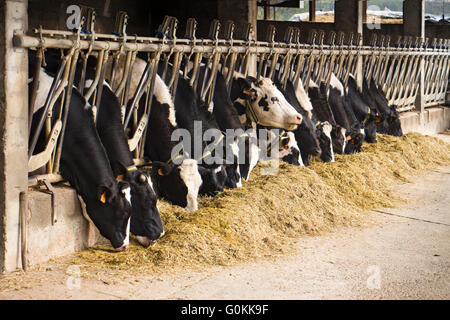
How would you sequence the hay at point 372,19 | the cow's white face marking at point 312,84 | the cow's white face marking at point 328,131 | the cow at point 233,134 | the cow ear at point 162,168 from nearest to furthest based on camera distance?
the cow ear at point 162,168 → the cow at point 233,134 → the cow's white face marking at point 328,131 → the cow's white face marking at point 312,84 → the hay at point 372,19

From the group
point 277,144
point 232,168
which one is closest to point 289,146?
point 277,144

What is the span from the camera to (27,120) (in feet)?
17.6

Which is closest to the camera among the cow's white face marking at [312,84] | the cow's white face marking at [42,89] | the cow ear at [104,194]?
the cow ear at [104,194]

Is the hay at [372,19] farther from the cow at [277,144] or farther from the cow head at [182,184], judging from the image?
the cow head at [182,184]

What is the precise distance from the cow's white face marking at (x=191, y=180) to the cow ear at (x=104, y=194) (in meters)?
1.21

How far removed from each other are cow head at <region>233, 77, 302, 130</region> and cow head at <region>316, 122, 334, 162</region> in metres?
1.14

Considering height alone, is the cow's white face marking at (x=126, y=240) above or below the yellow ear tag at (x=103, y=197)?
below

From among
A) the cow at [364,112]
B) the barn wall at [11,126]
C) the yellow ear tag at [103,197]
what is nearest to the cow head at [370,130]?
the cow at [364,112]

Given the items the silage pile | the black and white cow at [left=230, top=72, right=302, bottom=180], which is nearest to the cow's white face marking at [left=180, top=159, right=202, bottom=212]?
the silage pile

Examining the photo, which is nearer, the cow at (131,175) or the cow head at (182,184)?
the cow at (131,175)

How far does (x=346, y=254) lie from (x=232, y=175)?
1.90m

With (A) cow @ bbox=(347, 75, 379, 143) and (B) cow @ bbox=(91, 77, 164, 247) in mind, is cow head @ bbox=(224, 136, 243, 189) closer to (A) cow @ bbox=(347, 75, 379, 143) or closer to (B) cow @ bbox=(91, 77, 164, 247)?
(B) cow @ bbox=(91, 77, 164, 247)

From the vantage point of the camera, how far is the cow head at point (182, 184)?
6.79 metres

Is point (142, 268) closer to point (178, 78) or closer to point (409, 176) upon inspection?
point (178, 78)
